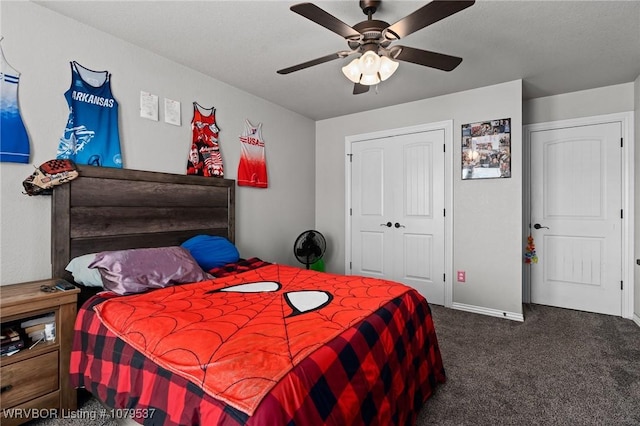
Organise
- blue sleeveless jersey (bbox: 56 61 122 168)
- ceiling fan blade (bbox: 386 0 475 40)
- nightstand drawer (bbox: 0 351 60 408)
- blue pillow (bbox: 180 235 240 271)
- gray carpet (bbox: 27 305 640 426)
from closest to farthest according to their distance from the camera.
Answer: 1. ceiling fan blade (bbox: 386 0 475 40)
2. nightstand drawer (bbox: 0 351 60 408)
3. gray carpet (bbox: 27 305 640 426)
4. blue sleeveless jersey (bbox: 56 61 122 168)
5. blue pillow (bbox: 180 235 240 271)

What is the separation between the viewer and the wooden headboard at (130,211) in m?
2.08

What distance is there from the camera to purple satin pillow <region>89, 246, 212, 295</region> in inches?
74.9

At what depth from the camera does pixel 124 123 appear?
248 cm

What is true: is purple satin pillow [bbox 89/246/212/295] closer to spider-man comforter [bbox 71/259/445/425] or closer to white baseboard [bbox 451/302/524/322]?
spider-man comforter [bbox 71/259/445/425]

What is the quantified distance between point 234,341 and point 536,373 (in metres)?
2.14

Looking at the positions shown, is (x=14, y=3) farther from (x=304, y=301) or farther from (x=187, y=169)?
(x=304, y=301)

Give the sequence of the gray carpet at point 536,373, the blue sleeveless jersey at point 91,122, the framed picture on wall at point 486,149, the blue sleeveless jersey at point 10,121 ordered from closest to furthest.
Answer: the gray carpet at point 536,373
the blue sleeveless jersey at point 10,121
the blue sleeveless jersey at point 91,122
the framed picture on wall at point 486,149

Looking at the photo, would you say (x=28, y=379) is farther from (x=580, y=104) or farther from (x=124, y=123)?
(x=580, y=104)

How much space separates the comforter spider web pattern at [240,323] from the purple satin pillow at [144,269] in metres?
0.12

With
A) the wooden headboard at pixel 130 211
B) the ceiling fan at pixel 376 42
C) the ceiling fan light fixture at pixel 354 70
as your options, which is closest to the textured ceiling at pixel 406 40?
the ceiling fan at pixel 376 42

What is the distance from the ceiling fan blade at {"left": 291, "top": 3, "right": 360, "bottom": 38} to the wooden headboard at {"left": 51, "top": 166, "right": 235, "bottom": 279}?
1.78m

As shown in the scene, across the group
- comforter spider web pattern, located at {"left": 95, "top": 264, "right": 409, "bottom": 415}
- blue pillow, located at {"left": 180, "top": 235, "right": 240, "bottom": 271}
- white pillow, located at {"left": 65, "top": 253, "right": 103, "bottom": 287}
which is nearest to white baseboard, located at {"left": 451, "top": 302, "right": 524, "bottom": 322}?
comforter spider web pattern, located at {"left": 95, "top": 264, "right": 409, "bottom": 415}

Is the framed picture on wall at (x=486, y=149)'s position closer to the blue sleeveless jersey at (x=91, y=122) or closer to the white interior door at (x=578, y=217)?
the white interior door at (x=578, y=217)

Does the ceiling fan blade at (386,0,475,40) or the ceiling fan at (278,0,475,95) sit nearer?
the ceiling fan blade at (386,0,475,40)
